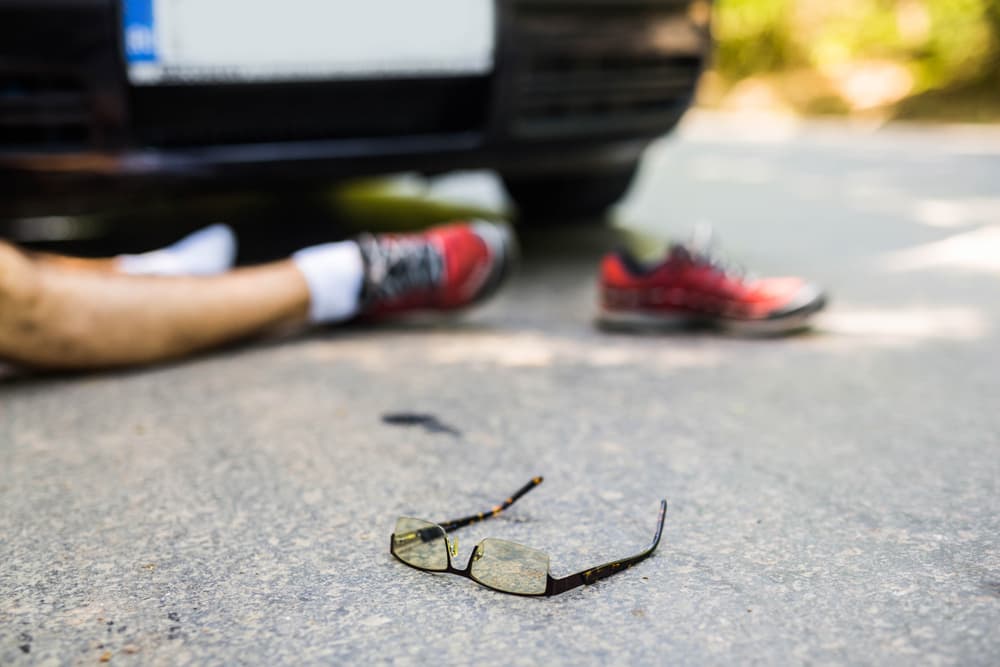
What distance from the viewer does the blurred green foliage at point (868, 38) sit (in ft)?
30.5

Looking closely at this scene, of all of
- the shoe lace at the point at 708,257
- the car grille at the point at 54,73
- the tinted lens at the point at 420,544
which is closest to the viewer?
the tinted lens at the point at 420,544

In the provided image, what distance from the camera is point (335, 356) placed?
2.01 meters

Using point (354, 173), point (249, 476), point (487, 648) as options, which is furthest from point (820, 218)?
point (487, 648)

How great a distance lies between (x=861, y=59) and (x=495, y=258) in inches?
398

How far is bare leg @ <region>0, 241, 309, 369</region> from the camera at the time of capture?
Result: 1722 millimetres

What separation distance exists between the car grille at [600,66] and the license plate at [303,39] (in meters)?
0.12

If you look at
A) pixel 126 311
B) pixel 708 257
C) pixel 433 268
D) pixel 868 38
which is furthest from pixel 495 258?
pixel 868 38

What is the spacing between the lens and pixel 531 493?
4.34ft

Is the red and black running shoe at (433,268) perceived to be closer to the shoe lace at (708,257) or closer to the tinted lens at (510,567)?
the shoe lace at (708,257)

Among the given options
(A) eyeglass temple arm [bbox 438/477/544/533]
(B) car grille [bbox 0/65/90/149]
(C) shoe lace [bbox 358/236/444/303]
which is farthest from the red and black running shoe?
(A) eyeglass temple arm [bbox 438/477/544/533]

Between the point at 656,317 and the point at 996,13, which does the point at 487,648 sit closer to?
the point at 656,317

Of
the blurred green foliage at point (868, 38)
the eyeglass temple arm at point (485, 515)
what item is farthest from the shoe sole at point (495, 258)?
the blurred green foliage at point (868, 38)

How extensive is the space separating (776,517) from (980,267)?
6.16 ft

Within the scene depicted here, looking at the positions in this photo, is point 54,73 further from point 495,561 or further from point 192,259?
point 495,561
